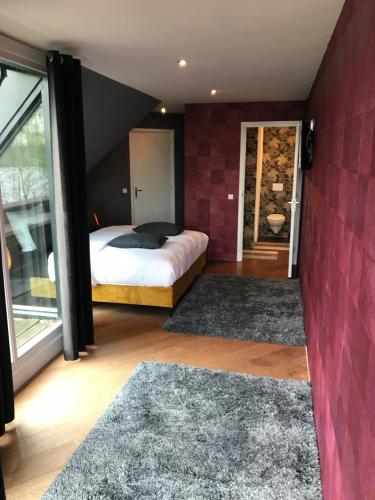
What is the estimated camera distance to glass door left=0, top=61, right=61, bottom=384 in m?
2.91

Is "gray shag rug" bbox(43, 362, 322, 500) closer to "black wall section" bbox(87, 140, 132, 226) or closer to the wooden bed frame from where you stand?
the wooden bed frame

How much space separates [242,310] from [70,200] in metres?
2.19

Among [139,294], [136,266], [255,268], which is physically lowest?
[255,268]

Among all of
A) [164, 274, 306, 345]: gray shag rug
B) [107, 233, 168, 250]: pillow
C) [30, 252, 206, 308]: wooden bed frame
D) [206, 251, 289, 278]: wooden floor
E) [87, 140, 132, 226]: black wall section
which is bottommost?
[164, 274, 306, 345]: gray shag rug

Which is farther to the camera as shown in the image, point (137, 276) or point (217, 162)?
point (217, 162)

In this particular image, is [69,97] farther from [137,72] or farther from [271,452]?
[271,452]

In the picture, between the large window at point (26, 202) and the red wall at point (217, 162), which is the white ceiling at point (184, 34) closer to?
the large window at point (26, 202)

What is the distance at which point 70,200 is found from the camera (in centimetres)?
309

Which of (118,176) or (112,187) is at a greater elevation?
(118,176)

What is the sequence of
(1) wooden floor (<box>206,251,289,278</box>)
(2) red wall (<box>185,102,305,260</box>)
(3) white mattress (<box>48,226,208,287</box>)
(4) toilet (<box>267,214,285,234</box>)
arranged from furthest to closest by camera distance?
(4) toilet (<box>267,214,285,234</box>), (2) red wall (<box>185,102,305,260</box>), (1) wooden floor (<box>206,251,289,278</box>), (3) white mattress (<box>48,226,208,287</box>)

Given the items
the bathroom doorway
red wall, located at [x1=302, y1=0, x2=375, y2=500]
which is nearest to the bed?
red wall, located at [x1=302, y1=0, x2=375, y2=500]

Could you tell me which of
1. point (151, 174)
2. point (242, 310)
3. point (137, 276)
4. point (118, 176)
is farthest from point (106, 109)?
point (151, 174)

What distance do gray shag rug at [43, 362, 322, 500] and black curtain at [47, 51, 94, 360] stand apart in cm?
70

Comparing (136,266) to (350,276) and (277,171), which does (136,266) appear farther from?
(277,171)
